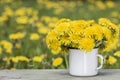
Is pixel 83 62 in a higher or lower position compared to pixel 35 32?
lower

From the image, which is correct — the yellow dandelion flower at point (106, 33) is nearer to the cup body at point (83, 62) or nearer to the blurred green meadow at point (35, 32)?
the cup body at point (83, 62)

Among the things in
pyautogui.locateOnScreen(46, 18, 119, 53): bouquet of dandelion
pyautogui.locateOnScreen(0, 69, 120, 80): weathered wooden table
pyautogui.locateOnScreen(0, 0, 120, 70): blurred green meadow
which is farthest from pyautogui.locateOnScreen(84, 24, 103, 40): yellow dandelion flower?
pyautogui.locateOnScreen(0, 0, 120, 70): blurred green meadow

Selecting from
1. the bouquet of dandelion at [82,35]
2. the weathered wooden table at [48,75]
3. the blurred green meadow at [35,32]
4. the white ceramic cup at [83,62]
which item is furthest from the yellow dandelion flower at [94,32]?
the blurred green meadow at [35,32]

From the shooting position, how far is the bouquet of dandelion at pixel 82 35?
7.89 ft

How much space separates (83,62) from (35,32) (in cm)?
236

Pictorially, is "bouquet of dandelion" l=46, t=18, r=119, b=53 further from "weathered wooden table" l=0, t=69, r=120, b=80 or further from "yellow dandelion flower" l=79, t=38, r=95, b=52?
"weathered wooden table" l=0, t=69, r=120, b=80

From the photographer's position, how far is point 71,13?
625 cm

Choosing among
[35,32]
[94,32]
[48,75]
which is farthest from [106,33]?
[35,32]

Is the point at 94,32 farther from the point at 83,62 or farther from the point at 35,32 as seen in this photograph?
the point at 35,32

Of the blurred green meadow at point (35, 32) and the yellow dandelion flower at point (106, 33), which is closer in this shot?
the yellow dandelion flower at point (106, 33)

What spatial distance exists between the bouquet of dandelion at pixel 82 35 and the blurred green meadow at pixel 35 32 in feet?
1.58

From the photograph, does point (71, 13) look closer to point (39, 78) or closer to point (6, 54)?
point (6, 54)

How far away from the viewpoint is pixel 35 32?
480 cm

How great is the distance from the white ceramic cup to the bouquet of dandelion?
4cm
